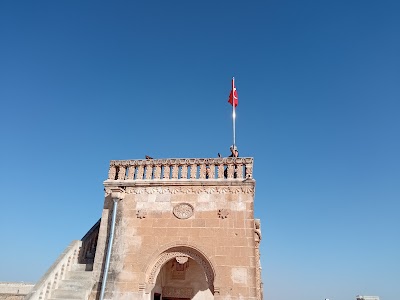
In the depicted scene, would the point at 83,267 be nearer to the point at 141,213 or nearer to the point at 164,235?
the point at 141,213

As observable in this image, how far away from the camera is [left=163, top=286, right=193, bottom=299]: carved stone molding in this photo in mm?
12961

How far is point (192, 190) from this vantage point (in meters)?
11.1

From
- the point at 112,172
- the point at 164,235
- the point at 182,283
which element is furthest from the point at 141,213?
the point at 182,283

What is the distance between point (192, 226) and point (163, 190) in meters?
1.63

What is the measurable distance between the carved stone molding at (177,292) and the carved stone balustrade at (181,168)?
15.5 ft

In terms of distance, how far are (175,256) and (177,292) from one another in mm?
3371

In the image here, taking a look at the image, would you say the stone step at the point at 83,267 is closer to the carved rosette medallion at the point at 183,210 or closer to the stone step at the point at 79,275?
the stone step at the point at 79,275

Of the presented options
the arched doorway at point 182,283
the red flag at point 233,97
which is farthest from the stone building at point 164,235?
the red flag at point 233,97

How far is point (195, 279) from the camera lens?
13297 millimetres

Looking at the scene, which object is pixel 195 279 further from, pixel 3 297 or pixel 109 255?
pixel 3 297

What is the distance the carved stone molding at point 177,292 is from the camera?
42.5 ft

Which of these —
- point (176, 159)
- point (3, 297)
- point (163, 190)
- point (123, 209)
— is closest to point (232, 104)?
point (176, 159)

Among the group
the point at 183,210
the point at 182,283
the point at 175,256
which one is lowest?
the point at 182,283

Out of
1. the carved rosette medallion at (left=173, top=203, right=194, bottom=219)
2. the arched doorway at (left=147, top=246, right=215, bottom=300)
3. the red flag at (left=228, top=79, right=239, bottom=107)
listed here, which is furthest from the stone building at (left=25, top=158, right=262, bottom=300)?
the red flag at (left=228, top=79, right=239, bottom=107)
